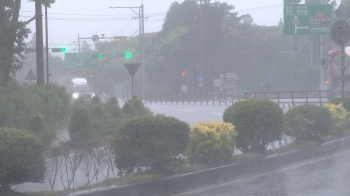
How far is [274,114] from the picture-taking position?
40.9ft

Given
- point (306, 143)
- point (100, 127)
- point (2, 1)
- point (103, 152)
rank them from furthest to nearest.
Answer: point (2, 1) → point (100, 127) → point (306, 143) → point (103, 152)

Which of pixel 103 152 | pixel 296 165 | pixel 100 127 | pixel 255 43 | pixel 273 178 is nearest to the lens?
pixel 103 152

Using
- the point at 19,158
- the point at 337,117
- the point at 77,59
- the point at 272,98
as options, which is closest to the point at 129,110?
the point at 337,117

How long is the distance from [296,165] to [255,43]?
55568 millimetres

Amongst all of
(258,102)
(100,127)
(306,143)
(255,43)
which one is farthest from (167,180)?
(255,43)

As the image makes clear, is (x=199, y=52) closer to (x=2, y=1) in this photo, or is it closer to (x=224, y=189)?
(x=2, y=1)

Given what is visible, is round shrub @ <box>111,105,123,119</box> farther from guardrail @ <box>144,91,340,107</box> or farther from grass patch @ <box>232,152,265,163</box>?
guardrail @ <box>144,91,340,107</box>

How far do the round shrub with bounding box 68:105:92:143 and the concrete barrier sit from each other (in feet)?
21.7

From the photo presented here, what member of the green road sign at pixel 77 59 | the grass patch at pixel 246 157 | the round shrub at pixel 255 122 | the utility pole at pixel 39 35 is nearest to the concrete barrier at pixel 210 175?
the grass patch at pixel 246 157

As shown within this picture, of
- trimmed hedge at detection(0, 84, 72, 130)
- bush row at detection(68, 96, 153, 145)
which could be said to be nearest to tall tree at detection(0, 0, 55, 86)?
trimmed hedge at detection(0, 84, 72, 130)

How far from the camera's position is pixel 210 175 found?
10.7 metres

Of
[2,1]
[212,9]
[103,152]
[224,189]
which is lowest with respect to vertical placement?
[224,189]

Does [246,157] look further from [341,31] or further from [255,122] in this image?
[341,31]

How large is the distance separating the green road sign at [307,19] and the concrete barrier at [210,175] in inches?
604
